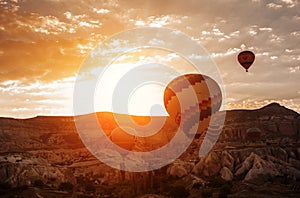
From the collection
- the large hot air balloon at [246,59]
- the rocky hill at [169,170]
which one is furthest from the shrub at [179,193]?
the large hot air balloon at [246,59]

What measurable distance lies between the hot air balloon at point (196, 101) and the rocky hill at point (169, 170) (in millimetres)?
8376

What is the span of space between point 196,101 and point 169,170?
2168cm

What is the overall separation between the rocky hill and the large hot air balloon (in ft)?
51.3

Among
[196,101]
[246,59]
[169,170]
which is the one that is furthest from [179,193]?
[169,170]

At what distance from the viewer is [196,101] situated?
46.6 m

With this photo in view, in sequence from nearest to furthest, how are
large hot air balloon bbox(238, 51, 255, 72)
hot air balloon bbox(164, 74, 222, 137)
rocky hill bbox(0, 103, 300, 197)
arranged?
rocky hill bbox(0, 103, 300, 197)
hot air balloon bbox(164, 74, 222, 137)
large hot air balloon bbox(238, 51, 255, 72)

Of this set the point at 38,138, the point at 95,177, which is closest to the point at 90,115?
the point at 38,138

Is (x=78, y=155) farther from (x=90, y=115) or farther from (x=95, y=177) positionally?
(x=90, y=115)

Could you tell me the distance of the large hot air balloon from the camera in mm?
Result: 49219

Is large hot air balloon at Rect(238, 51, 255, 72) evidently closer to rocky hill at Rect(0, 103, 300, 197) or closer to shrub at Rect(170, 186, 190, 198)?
rocky hill at Rect(0, 103, 300, 197)

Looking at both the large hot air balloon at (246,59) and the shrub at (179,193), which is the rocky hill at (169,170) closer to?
A: the shrub at (179,193)

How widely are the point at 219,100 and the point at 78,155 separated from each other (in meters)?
54.0

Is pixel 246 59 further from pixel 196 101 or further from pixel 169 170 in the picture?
pixel 169 170

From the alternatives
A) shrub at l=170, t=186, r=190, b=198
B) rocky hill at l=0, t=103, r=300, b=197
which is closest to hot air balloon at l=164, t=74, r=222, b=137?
rocky hill at l=0, t=103, r=300, b=197
